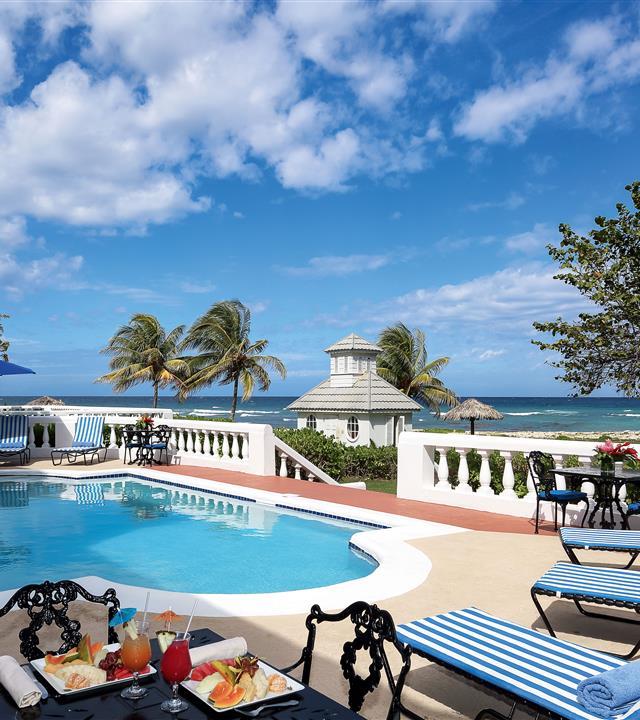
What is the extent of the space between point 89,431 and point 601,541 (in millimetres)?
16540

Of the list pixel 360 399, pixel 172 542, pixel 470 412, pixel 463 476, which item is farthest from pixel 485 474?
pixel 360 399

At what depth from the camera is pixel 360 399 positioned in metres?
28.6

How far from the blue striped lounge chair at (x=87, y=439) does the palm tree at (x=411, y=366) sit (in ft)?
70.9

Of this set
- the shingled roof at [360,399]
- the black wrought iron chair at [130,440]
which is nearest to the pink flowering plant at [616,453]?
the black wrought iron chair at [130,440]

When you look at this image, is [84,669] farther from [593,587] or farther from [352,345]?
[352,345]

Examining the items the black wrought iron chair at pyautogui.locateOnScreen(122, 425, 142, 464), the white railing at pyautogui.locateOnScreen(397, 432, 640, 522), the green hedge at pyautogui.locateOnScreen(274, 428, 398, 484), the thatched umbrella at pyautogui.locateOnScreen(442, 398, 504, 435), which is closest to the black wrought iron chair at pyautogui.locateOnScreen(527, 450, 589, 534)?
the white railing at pyautogui.locateOnScreen(397, 432, 640, 522)

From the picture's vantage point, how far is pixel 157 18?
11039mm

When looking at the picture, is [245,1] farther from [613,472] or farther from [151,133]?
[613,472]

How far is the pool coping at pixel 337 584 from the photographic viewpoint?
6.63 meters

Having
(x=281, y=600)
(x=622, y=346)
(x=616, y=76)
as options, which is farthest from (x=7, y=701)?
(x=616, y=76)

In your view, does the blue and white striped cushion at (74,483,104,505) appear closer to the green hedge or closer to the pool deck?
the green hedge

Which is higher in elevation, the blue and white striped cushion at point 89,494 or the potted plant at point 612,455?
the potted plant at point 612,455

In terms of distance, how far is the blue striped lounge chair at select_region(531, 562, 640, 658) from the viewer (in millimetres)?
4996

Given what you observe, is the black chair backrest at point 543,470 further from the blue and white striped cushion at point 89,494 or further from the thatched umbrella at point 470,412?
the thatched umbrella at point 470,412
